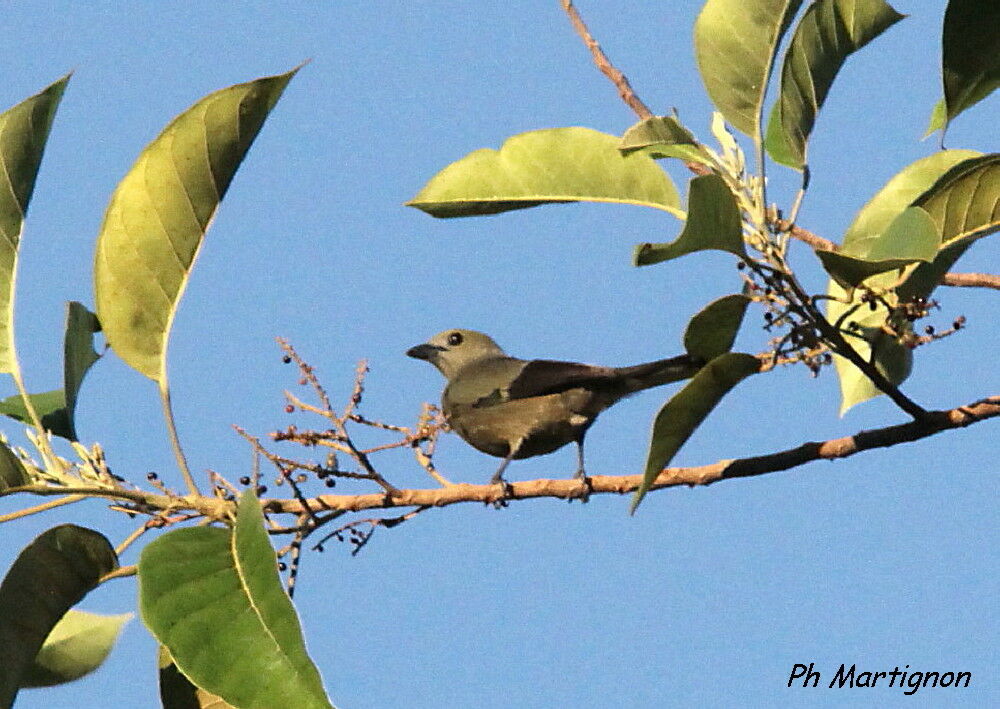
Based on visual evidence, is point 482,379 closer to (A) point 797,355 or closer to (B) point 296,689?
(A) point 797,355

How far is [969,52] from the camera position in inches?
136

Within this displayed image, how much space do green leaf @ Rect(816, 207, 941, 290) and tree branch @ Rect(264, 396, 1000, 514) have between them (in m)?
0.41

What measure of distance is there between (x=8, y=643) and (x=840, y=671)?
2.87 meters

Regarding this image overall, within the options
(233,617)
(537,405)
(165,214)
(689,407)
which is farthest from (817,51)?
(537,405)

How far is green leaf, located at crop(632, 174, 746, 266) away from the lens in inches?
106

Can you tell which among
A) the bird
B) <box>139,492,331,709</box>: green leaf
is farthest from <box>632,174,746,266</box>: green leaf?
the bird

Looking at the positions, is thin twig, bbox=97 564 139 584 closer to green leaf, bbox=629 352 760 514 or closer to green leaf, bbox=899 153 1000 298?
green leaf, bbox=629 352 760 514

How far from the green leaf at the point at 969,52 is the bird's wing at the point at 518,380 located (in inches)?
109

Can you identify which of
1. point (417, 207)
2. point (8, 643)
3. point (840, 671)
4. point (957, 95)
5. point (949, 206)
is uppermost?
point (957, 95)

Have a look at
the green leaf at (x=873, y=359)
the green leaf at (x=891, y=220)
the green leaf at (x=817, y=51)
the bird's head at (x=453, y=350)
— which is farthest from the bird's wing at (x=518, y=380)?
the green leaf at (x=817, y=51)

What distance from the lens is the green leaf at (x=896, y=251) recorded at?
2.74 m

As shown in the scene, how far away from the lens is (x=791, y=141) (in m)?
3.51

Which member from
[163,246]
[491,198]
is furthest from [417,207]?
[163,246]

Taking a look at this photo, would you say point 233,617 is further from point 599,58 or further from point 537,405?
point 537,405
